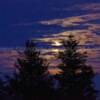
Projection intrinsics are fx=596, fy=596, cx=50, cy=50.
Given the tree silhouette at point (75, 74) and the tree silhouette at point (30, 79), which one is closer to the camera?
the tree silhouette at point (30, 79)

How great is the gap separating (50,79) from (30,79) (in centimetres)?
208

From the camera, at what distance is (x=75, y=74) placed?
5047 cm

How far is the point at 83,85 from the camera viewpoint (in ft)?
162

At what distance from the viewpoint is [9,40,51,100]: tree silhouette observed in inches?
1708

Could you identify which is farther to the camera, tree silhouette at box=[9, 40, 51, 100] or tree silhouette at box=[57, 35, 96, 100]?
tree silhouette at box=[57, 35, 96, 100]

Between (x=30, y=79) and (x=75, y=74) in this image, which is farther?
(x=75, y=74)

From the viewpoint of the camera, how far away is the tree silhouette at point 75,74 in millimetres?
48219

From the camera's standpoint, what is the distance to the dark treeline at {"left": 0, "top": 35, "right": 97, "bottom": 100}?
145ft

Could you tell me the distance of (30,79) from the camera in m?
46.4

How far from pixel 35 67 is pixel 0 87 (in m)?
4.22

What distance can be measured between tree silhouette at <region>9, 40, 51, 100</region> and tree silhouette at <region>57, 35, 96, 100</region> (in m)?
2.10

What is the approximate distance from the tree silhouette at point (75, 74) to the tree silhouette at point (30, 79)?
210 cm

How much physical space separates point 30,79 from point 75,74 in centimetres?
551

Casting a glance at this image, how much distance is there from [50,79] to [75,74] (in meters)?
3.46
